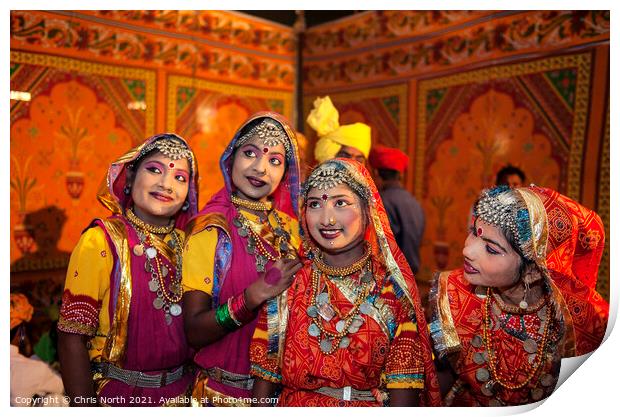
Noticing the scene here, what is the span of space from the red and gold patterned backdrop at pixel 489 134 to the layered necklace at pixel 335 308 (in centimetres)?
167

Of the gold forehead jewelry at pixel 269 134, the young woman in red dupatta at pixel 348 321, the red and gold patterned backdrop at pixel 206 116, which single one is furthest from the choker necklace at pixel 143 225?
the red and gold patterned backdrop at pixel 206 116

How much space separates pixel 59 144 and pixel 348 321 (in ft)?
6.69

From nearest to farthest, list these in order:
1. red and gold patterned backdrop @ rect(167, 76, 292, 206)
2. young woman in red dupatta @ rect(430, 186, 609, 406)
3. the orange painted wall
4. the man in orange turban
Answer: young woman in red dupatta @ rect(430, 186, 609, 406) < the orange painted wall < the man in orange turban < red and gold patterned backdrop @ rect(167, 76, 292, 206)

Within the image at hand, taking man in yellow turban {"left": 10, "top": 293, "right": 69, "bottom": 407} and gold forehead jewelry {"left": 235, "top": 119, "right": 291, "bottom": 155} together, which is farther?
gold forehead jewelry {"left": 235, "top": 119, "right": 291, "bottom": 155}

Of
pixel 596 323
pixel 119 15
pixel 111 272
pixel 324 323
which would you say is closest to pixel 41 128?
pixel 119 15

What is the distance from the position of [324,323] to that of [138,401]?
65 centimetres

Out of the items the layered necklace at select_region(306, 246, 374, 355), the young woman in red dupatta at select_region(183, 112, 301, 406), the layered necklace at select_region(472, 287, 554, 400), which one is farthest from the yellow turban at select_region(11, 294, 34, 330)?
the layered necklace at select_region(472, 287, 554, 400)

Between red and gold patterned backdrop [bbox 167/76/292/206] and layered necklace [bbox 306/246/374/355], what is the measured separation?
6.05 feet

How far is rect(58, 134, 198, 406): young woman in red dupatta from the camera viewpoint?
5.04 ft

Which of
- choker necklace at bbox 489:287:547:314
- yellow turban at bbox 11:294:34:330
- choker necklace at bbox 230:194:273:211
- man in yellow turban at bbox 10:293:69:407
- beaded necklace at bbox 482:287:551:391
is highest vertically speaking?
choker necklace at bbox 230:194:273:211

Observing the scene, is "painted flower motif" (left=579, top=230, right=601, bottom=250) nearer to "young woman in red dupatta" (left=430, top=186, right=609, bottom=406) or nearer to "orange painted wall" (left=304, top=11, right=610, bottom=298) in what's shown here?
"young woman in red dupatta" (left=430, top=186, right=609, bottom=406)

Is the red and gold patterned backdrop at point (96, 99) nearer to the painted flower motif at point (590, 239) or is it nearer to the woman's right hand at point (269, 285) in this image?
the woman's right hand at point (269, 285)

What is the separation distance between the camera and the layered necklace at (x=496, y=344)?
1401mm

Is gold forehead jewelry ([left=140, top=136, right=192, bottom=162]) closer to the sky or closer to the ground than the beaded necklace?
closer to the sky
